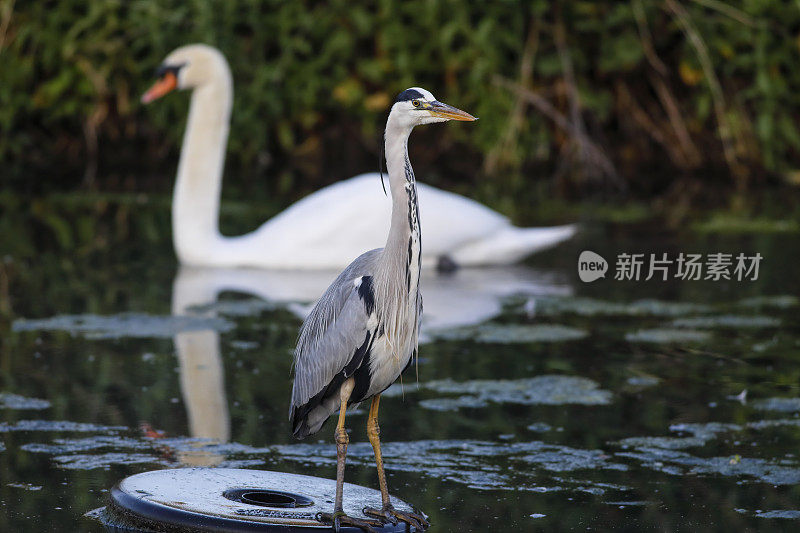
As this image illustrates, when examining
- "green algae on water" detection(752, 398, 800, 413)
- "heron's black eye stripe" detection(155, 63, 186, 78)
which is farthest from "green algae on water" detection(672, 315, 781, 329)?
"heron's black eye stripe" detection(155, 63, 186, 78)

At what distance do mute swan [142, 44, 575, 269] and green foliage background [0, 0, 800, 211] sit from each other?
3712 millimetres

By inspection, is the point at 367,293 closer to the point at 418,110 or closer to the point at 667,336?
the point at 418,110

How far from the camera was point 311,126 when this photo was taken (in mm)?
14609

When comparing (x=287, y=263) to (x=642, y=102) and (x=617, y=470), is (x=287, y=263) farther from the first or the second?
(x=642, y=102)

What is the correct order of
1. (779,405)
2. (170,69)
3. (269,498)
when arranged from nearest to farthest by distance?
(269,498) < (779,405) < (170,69)

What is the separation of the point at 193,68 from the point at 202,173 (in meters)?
0.83

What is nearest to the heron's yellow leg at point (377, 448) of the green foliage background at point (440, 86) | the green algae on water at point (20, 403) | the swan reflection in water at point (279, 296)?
the swan reflection in water at point (279, 296)

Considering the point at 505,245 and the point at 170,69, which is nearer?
the point at 505,245

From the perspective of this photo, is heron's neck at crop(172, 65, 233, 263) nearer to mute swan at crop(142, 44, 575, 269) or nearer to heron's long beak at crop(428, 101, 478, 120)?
mute swan at crop(142, 44, 575, 269)

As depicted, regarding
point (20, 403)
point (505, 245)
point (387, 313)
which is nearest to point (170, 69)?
point (505, 245)

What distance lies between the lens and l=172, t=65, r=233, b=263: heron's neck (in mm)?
8523

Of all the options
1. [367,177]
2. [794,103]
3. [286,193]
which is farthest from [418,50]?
[367,177]

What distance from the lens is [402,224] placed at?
3807 millimetres

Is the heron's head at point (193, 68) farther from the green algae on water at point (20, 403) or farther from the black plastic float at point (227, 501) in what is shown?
the black plastic float at point (227, 501)
